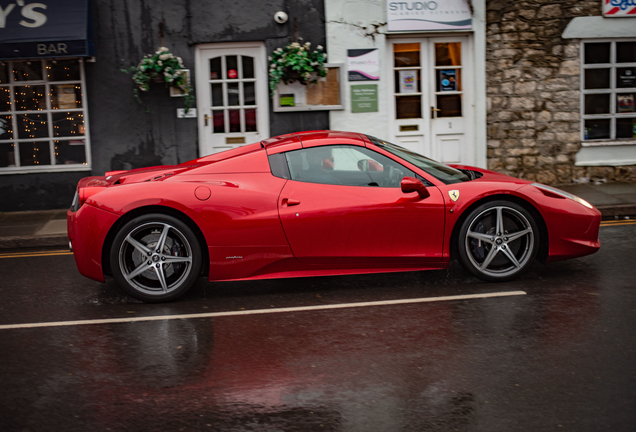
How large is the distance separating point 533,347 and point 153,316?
2.95 meters

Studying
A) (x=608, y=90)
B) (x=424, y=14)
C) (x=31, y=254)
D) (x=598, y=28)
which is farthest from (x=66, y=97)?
(x=608, y=90)

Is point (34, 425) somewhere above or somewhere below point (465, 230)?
below

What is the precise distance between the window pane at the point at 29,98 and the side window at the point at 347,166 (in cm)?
742

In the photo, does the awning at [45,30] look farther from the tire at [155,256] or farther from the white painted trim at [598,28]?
the white painted trim at [598,28]

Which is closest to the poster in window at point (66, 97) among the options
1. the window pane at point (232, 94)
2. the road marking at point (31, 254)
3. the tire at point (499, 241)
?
the window pane at point (232, 94)

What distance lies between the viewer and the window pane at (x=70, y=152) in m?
11.6

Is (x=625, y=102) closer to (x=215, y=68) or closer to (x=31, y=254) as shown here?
(x=215, y=68)

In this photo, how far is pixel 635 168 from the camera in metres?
12.2

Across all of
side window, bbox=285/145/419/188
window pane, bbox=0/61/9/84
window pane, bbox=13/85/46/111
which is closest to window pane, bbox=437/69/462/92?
side window, bbox=285/145/419/188

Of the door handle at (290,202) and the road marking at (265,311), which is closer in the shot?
the road marking at (265,311)

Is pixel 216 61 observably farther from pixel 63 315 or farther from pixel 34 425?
pixel 34 425

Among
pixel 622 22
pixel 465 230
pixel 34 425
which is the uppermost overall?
pixel 622 22

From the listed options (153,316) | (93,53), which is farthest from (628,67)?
(153,316)

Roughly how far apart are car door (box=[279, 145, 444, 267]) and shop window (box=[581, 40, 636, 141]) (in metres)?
7.75
